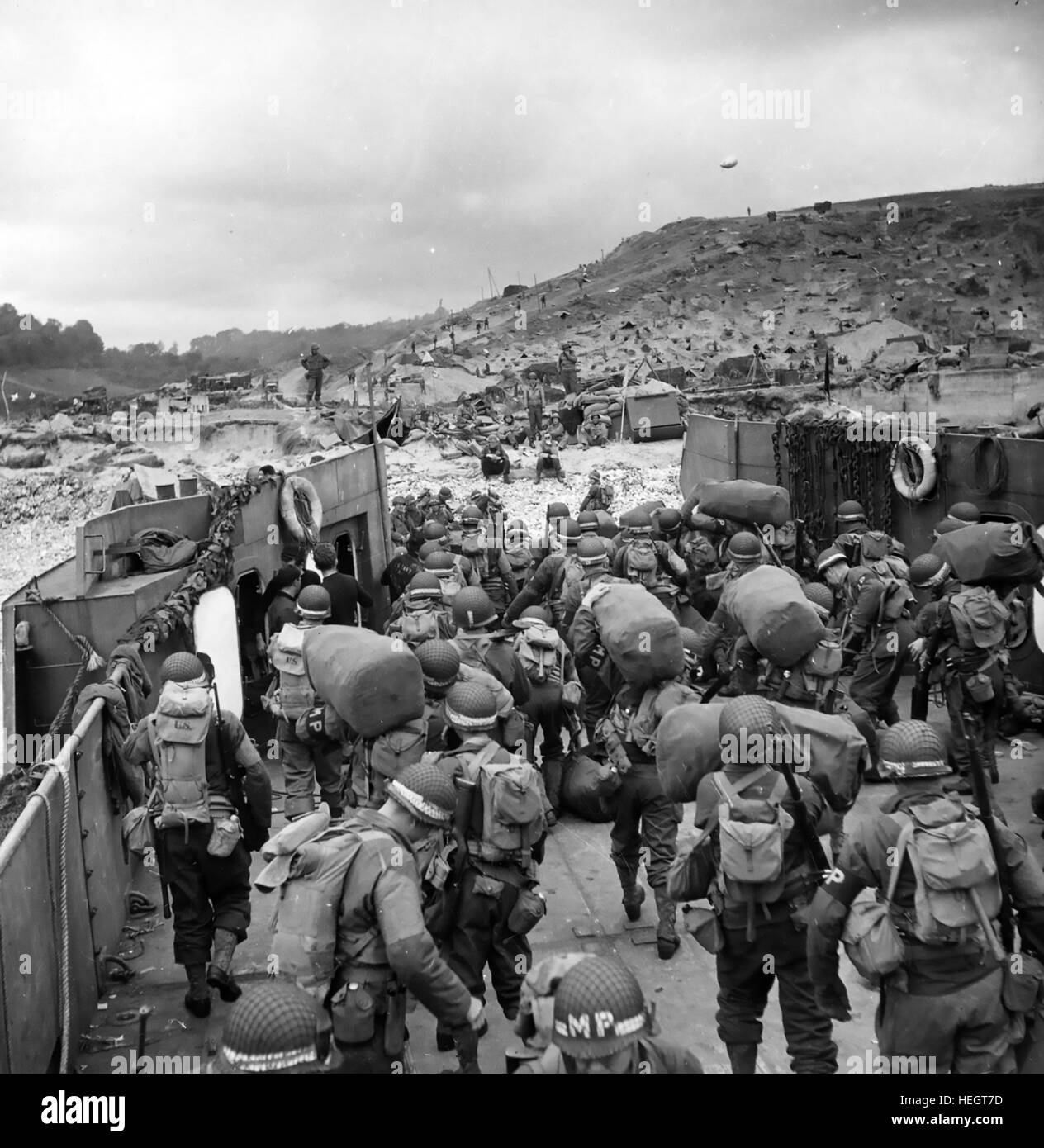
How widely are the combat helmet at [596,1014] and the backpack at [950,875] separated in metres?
1.15

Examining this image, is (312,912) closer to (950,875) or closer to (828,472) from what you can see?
(950,875)

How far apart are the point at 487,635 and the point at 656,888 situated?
1901mm

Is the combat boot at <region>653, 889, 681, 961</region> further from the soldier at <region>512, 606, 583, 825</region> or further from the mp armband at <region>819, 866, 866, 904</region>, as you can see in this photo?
the mp armband at <region>819, 866, 866, 904</region>

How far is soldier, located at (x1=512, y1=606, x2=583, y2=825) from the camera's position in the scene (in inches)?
274

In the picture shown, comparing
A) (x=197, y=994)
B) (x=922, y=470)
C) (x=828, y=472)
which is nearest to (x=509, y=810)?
(x=197, y=994)

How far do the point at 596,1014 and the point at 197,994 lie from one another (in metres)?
3.25

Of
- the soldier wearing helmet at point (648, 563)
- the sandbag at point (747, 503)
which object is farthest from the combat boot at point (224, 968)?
the sandbag at point (747, 503)

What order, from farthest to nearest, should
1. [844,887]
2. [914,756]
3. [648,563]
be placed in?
[648,563], [844,887], [914,756]

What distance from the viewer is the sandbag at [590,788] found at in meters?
5.98

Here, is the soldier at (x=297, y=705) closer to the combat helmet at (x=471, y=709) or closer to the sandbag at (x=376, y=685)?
the sandbag at (x=376, y=685)

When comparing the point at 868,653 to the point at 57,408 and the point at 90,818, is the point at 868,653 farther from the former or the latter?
the point at 57,408

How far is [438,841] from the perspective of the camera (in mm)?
4180

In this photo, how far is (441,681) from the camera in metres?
5.65

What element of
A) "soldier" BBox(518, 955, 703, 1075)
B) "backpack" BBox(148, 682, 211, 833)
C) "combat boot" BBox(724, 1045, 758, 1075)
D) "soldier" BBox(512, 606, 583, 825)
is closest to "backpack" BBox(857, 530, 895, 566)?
"soldier" BBox(512, 606, 583, 825)
